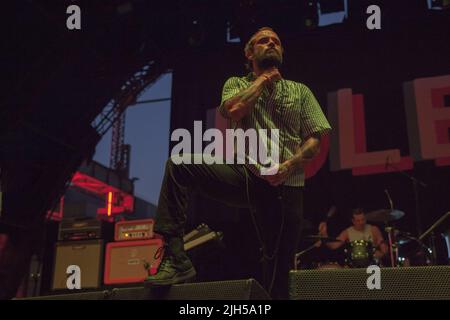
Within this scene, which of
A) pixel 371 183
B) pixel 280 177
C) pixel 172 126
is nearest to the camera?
pixel 280 177

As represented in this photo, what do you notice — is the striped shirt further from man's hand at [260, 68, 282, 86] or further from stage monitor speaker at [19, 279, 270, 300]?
stage monitor speaker at [19, 279, 270, 300]

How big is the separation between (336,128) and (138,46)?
12.2 ft

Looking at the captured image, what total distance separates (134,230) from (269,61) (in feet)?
14.2

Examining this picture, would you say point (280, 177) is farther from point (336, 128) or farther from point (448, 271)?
point (336, 128)

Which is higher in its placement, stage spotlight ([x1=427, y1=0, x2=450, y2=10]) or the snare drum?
stage spotlight ([x1=427, y1=0, x2=450, y2=10])

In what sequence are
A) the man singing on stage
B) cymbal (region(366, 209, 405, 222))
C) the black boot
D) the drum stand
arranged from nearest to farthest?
1. the black boot
2. the man singing on stage
3. the drum stand
4. cymbal (region(366, 209, 405, 222))

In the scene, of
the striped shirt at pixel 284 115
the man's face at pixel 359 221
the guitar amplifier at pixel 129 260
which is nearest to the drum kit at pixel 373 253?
the man's face at pixel 359 221

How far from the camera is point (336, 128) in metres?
7.00

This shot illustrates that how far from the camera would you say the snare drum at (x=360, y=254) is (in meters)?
5.60

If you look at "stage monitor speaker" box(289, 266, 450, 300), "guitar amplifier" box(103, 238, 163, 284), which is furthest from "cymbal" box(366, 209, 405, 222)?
"stage monitor speaker" box(289, 266, 450, 300)

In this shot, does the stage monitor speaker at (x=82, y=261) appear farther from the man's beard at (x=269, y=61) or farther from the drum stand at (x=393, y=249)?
the man's beard at (x=269, y=61)

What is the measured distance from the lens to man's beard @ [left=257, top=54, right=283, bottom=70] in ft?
7.89

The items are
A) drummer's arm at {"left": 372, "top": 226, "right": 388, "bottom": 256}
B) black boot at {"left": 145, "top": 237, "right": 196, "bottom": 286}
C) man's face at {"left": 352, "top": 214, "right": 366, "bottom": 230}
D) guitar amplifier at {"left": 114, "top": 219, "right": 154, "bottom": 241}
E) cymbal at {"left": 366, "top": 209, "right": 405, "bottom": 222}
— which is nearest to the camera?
black boot at {"left": 145, "top": 237, "right": 196, "bottom": 286}
